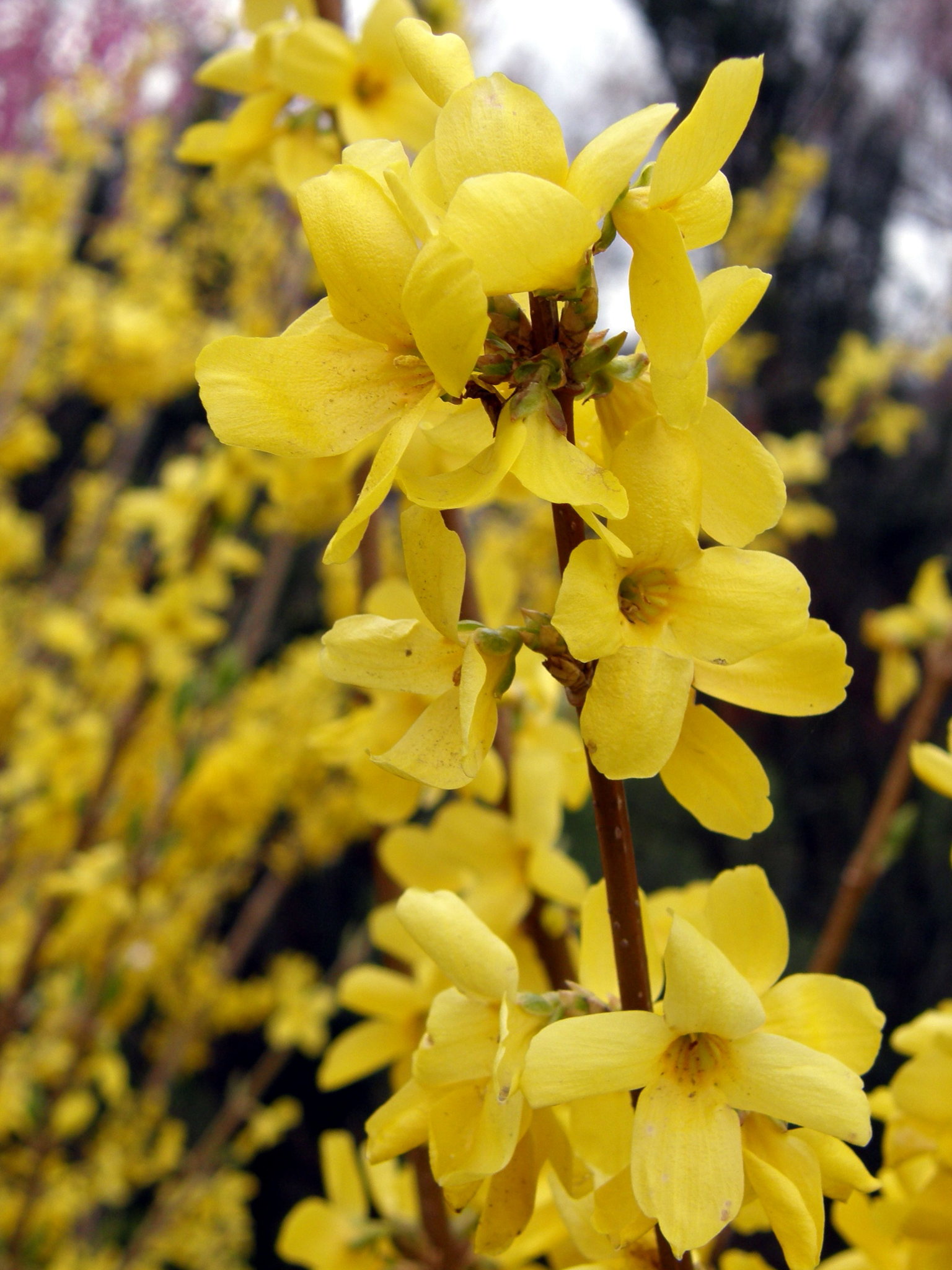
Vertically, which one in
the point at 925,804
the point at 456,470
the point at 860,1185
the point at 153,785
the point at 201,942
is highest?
the point at 456,470

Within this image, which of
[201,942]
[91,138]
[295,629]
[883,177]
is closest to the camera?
[91,138]

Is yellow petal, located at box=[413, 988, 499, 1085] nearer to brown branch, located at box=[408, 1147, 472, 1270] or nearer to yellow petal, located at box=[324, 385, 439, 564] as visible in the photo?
yellow petal, located at box=[324, 385, 439, 564]

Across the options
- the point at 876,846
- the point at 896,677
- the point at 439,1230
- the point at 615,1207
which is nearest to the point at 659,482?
the point at 615,1207

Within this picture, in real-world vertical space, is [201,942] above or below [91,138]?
below

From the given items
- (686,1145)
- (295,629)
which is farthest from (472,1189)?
(295,629)

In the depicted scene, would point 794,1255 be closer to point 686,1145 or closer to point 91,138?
point 686,1145

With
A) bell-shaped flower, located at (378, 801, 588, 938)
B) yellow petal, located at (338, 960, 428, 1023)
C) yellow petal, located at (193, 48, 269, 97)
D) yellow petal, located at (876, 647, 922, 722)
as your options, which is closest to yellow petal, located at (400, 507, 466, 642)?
bell-shaped flower, located at (378, 801, 588, 938)
